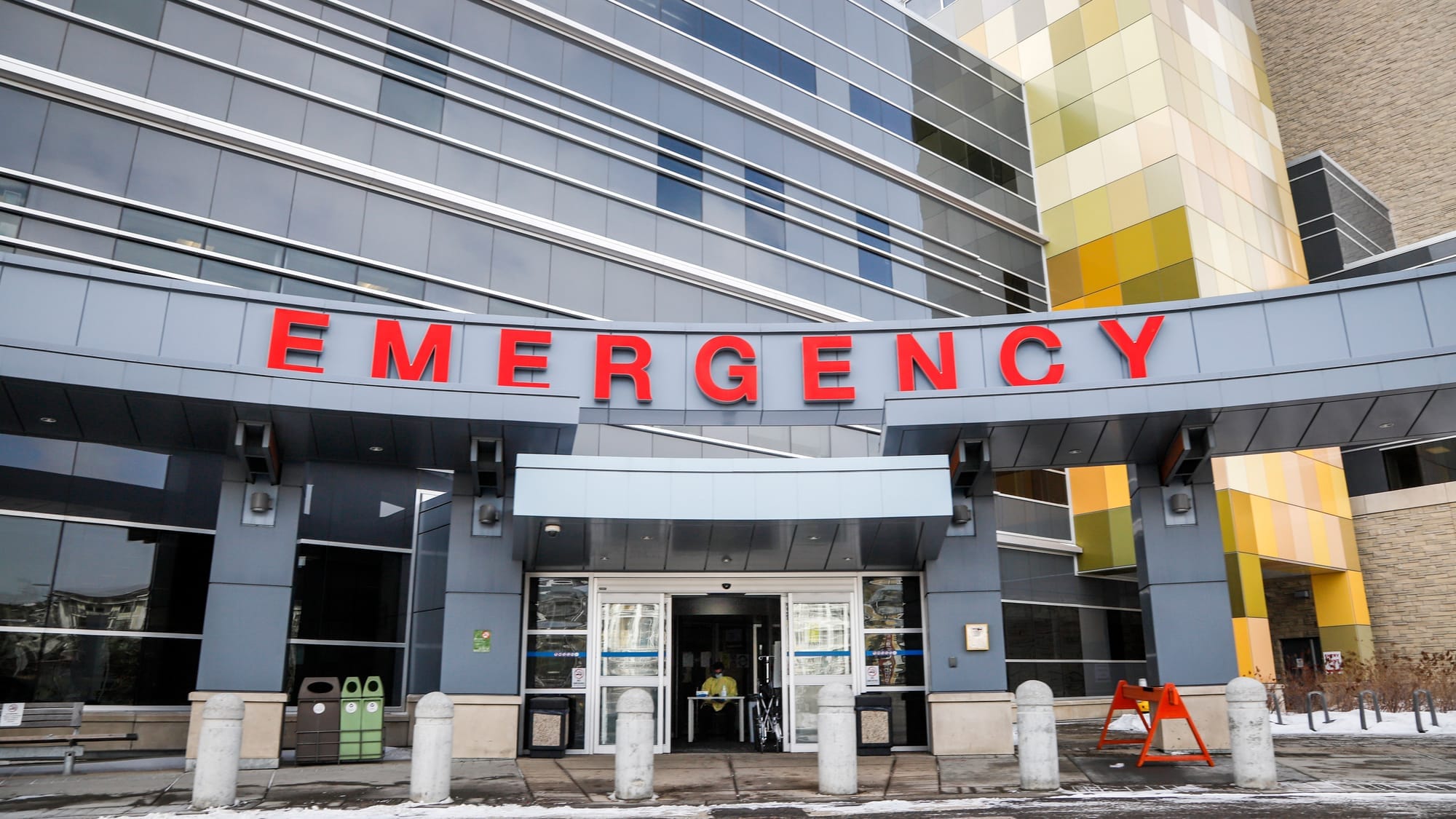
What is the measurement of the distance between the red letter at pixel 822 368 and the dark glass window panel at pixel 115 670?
11452 millimetres

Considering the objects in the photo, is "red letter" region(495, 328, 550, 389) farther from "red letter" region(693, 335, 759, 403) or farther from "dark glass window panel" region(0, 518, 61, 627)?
"dark glass window panel" region(0, 518, 61, 627)

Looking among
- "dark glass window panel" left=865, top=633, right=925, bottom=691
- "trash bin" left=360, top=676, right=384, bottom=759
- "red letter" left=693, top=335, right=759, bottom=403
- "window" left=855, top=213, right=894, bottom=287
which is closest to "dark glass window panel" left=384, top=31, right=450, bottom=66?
"red letter" left=693, top=335, right=759, bottom=403

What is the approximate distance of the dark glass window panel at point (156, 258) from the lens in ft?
57.3

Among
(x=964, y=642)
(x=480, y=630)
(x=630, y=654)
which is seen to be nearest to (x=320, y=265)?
(x=480, y=630)

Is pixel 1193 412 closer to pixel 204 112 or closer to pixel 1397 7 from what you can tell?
pixel 204 112

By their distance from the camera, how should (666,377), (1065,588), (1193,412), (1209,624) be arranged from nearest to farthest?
(1193,412), (1209,624), (666,377), (1065,588)

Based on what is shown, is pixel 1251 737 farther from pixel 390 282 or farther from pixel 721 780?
pixel 390 282

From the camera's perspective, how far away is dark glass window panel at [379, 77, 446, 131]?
21172mm

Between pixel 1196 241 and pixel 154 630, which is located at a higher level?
pixel 1196 241

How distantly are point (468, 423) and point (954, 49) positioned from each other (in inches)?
Answer: 1031

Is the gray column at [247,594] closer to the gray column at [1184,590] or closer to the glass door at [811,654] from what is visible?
the glass door at [811,654]

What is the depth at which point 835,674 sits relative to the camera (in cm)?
1717

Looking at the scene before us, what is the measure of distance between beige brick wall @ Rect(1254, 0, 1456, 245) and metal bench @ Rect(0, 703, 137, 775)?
142 ft

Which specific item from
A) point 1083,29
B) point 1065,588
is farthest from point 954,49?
point 1065,588
